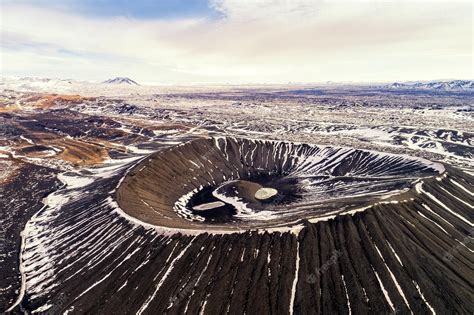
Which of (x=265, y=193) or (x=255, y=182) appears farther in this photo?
(x=255, y=182)

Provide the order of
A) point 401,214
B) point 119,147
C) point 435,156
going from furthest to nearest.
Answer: point 119,147, point 435,156, point 401,214

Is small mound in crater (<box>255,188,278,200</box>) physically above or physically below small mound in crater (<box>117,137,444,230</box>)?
below

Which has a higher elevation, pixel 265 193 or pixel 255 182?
pixel 255 182

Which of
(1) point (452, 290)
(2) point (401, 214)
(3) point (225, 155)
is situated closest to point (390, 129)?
(3) point (225, 155)

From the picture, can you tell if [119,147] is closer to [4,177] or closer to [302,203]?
[4,177]

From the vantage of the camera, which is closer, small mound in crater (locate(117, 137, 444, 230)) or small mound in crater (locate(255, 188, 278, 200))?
small mound in crater (locate(117, 137, 444, 230))

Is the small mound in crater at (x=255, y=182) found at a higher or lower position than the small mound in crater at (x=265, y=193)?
higher

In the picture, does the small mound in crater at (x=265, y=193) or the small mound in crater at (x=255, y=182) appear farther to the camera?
the small mound in crater at (x=265, y=193)

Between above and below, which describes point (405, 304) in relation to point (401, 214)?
below
